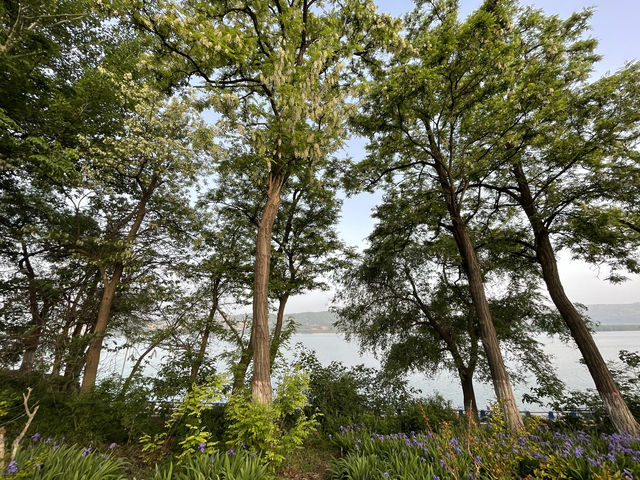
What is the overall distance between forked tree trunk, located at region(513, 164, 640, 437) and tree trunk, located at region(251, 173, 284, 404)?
26.2 ft

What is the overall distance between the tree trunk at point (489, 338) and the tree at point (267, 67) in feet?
16.2

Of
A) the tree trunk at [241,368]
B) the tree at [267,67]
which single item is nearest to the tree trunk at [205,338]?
the tree trunk at [241,368]

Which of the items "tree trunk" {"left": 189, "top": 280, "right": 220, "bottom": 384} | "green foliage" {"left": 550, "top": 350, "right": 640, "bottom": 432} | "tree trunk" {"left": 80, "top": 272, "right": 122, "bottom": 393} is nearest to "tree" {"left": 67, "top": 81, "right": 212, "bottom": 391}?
"tree trunk" {"left": 80, "top": 272, "right": 122, "bottom": 393}

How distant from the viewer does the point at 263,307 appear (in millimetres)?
4980

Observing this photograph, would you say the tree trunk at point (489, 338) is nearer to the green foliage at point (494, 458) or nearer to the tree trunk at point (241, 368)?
the green foliage at point (494, 458)

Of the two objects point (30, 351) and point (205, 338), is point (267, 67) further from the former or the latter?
point (30, 351)

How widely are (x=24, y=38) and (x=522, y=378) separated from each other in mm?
19908

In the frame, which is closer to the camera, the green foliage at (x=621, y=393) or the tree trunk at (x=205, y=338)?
the green foliage at (x=621, y=393)

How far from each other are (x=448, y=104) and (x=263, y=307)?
697 cm

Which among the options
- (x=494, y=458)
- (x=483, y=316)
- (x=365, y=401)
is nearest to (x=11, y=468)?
(x=494, y=458)

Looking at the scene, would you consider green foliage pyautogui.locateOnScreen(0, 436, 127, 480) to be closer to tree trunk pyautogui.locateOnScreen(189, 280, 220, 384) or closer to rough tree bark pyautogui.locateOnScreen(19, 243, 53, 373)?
tree trunk pyautogui.locateOnScreen(189, 280, 220, 384)

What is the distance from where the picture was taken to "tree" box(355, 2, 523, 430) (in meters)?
5.38

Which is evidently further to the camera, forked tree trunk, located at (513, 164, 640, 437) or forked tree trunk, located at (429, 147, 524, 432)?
forked tree trunk, located at (513, 164, 640, 437)

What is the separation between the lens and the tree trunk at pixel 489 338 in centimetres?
503
